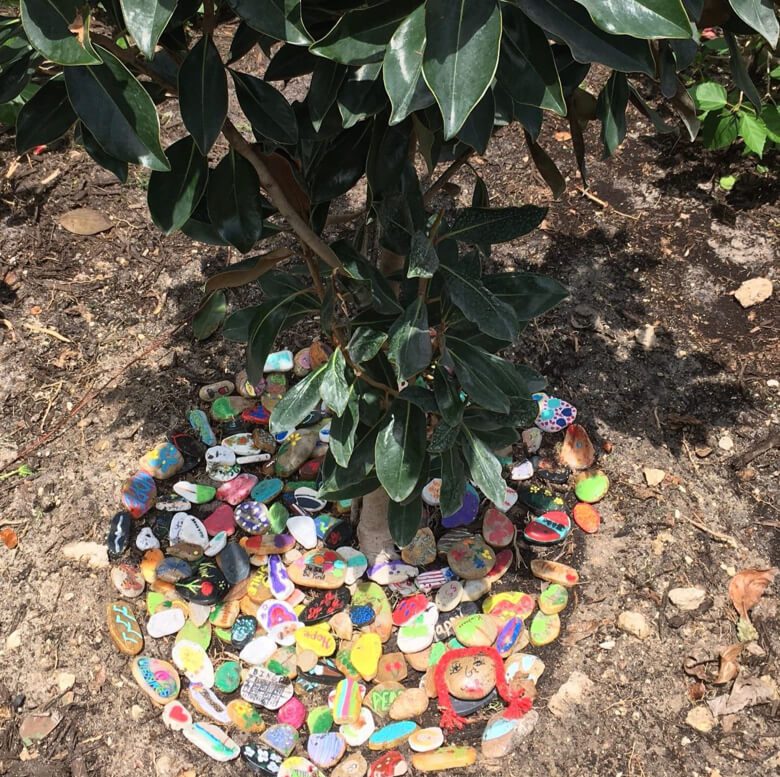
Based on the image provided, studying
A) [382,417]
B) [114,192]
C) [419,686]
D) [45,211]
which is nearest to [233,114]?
[114,192]

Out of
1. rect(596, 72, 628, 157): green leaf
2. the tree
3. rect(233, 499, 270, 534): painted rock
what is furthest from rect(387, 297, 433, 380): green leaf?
rect(233, 499, 270, 534): painted rock

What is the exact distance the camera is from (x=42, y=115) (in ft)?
3.27

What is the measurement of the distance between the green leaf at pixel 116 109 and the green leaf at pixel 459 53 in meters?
0.30

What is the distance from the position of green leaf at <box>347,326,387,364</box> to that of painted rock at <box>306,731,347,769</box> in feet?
2.68

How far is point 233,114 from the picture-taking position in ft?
10.1

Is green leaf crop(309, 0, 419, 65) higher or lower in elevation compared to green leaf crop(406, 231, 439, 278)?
higher

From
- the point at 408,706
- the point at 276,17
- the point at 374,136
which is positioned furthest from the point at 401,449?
the point at 276,17

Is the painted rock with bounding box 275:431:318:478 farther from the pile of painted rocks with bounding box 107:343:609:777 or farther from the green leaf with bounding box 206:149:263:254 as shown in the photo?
the green leaf with bounding box 206:149:263:254

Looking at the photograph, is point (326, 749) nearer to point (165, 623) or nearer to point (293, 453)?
point (165, 623)

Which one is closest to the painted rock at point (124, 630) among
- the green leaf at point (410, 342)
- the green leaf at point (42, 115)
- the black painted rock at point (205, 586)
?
the black painted rock at point (205, 586)

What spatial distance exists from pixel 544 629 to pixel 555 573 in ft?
0.42

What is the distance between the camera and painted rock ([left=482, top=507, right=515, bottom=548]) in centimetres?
187

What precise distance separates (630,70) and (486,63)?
6.6 inches

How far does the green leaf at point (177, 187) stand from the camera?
1.03 meters
